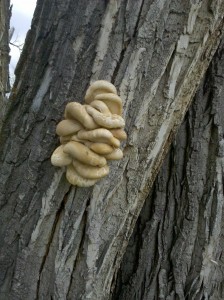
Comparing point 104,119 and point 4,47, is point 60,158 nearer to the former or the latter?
point 104,119

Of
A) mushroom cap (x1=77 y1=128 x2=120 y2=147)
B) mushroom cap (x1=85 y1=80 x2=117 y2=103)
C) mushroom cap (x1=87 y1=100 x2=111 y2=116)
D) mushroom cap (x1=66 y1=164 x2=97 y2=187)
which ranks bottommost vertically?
mushroom cap (x1=66 y1=164 x2=97 y2=187)

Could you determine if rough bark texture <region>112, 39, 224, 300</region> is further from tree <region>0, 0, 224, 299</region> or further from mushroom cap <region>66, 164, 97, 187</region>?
mushroom cap <region>66, 164, 97, 187</region>

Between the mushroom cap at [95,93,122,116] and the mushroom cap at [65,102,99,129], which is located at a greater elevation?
the mushroom cap at [95,93,122,116]

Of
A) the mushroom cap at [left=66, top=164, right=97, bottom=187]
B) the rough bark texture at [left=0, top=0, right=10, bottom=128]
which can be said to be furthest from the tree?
the rough bark texture at [left=0, top=0, right=10, bottom=128]

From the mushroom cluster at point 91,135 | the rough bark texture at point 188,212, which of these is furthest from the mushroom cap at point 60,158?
the rough bark texture at point 188,212

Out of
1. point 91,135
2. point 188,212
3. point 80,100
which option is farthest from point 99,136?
point 188,212

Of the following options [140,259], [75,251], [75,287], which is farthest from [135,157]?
[140,259]

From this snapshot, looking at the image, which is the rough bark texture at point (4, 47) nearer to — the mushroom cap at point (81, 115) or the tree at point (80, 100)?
the tree at point (80, 100)
